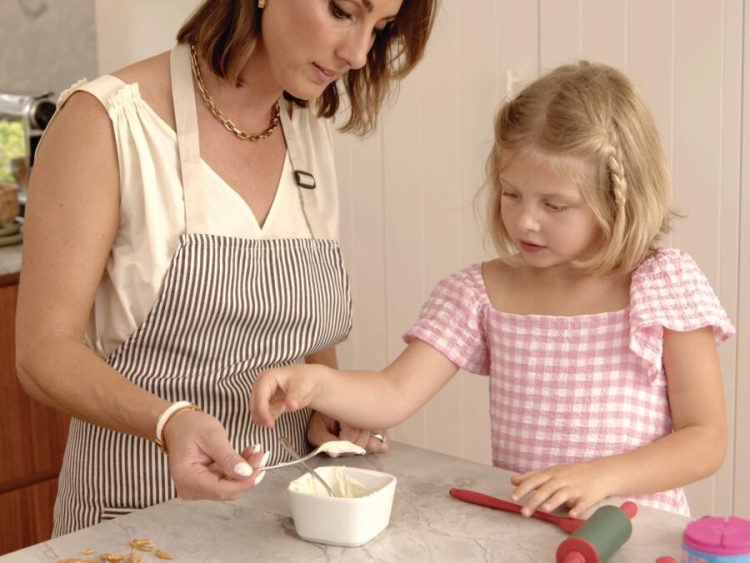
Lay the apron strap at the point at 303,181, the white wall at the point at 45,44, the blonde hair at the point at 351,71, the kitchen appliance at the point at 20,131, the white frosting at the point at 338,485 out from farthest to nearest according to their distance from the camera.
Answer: the white wall at the point at 45,44 → the kitchen appliance at the point at 20,131 → the apron strap at the point at 303,181 → the blonde hair at the point at 351,71 → the white frosting at the point at 338,485

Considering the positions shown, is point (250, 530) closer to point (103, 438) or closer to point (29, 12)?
point (103, 438)

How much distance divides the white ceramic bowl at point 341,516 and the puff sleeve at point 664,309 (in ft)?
1.42

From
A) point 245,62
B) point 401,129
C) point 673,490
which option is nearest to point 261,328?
point 245,62

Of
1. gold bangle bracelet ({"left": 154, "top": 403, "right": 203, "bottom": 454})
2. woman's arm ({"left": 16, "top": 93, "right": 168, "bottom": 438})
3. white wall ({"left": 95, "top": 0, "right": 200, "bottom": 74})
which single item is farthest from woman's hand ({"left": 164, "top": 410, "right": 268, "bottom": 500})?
white wall ({"left": 95, "top": 0, "right": 200, "bottom": 74})

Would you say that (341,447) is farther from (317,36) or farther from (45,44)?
(45,44)

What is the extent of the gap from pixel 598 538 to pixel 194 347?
64 centimetres

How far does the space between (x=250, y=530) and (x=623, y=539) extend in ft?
1.34

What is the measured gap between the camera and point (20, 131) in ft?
9.25

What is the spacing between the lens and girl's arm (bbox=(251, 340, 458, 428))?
1334 millimetres

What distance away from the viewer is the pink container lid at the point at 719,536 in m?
1.10

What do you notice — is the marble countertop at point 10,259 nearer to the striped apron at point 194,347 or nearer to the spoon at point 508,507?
the striped apron at point 194,347

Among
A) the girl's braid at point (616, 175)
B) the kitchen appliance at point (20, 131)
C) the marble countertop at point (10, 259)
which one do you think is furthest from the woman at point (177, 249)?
the kitchen appliance at point (20, 131)

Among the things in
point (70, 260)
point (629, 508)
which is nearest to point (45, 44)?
point (70, 260)

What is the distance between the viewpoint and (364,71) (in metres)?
1.78
